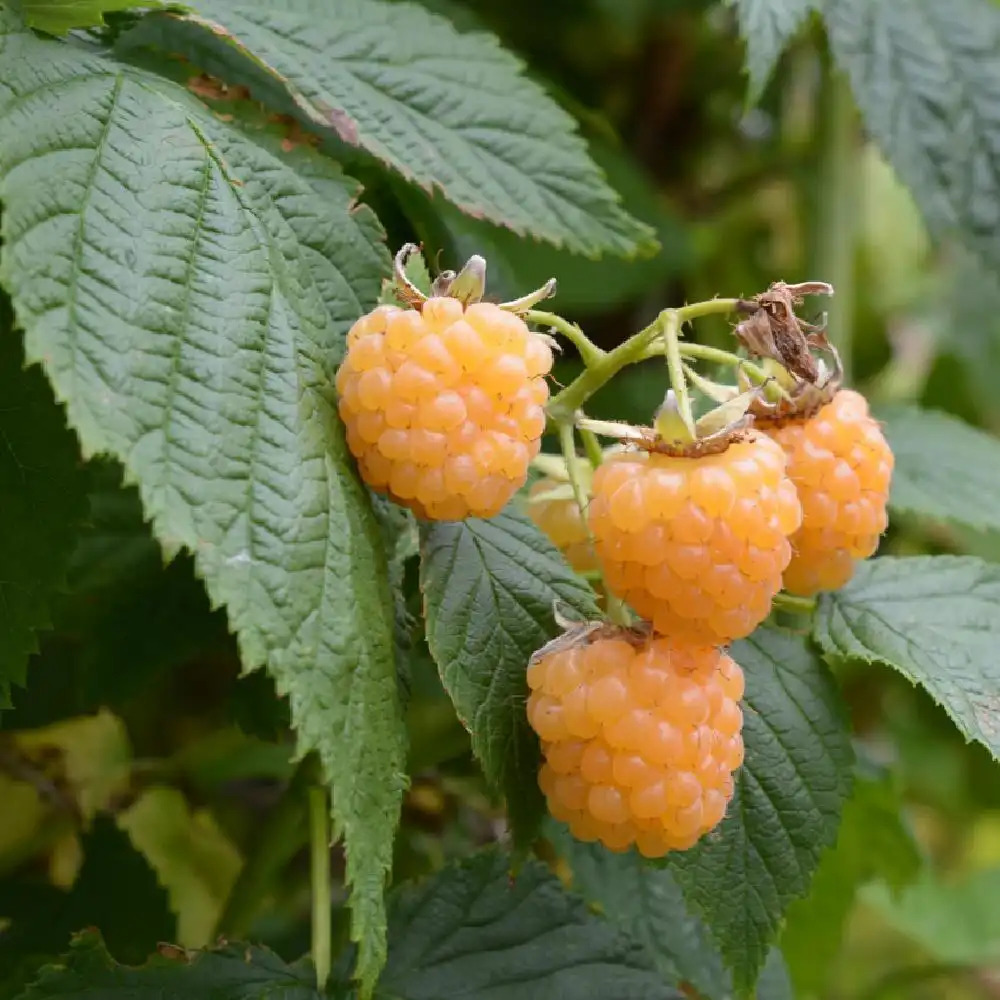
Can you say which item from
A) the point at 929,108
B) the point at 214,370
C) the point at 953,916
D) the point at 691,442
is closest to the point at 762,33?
the point at 929,108

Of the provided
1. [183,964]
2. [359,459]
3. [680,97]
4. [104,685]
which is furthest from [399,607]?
[680,97]

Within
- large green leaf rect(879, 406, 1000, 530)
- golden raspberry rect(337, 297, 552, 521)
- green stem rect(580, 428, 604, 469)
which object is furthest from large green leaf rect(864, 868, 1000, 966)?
golden raspberry rect(337, 297, 552, 521)

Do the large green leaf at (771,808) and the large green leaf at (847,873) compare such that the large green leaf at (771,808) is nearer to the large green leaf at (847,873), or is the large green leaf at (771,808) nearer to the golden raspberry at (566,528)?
the golden raspberry at (566,528)

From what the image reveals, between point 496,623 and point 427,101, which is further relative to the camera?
point 427,101

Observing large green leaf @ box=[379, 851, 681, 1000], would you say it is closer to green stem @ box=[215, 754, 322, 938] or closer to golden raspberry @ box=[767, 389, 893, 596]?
green stem @ box=[215, 754, 322, 938]

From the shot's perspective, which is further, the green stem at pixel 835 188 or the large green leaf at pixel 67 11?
the green stem at pixel 835 188

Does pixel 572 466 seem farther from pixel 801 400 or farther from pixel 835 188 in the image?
pixel 835 188

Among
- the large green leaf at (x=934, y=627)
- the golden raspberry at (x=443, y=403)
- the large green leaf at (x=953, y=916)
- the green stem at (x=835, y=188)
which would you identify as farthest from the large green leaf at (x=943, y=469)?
the large green leaf at (x=953, y=916)
